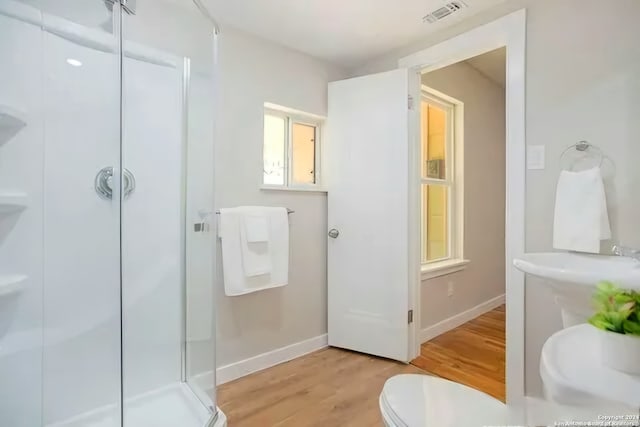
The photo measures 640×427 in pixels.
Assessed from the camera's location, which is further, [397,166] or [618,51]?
[397,166]

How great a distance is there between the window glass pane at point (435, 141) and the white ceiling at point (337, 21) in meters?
0.94

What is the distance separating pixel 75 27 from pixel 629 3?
7.92 ft

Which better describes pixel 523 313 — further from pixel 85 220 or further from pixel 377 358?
pixel 85 220

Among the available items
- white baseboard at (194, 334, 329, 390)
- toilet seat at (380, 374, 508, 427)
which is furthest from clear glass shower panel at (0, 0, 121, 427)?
toilet seat at (380, 374, 508, 427)

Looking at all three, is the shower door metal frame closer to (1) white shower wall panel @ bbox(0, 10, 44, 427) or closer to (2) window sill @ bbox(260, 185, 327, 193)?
(1) white shower wall panel @ bbox(0, 10, 44, 427)

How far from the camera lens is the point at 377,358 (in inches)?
93.6

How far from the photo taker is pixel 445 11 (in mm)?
1904

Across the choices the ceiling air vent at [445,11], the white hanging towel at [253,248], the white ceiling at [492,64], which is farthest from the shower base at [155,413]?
the white ceiling at [492,64]

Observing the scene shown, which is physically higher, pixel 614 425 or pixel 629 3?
pixel 629 3

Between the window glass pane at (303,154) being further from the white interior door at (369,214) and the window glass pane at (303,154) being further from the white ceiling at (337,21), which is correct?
the white ceiling at (337,21)

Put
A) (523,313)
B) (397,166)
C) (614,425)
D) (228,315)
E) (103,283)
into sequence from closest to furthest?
(614,425)
(103,283)
(523,313)
(228,315)
(397,166)

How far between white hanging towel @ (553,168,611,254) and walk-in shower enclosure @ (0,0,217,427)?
1749 mm

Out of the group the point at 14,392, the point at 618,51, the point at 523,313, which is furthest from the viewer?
the point at 523,313

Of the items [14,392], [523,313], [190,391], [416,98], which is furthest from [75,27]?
[523,313]
